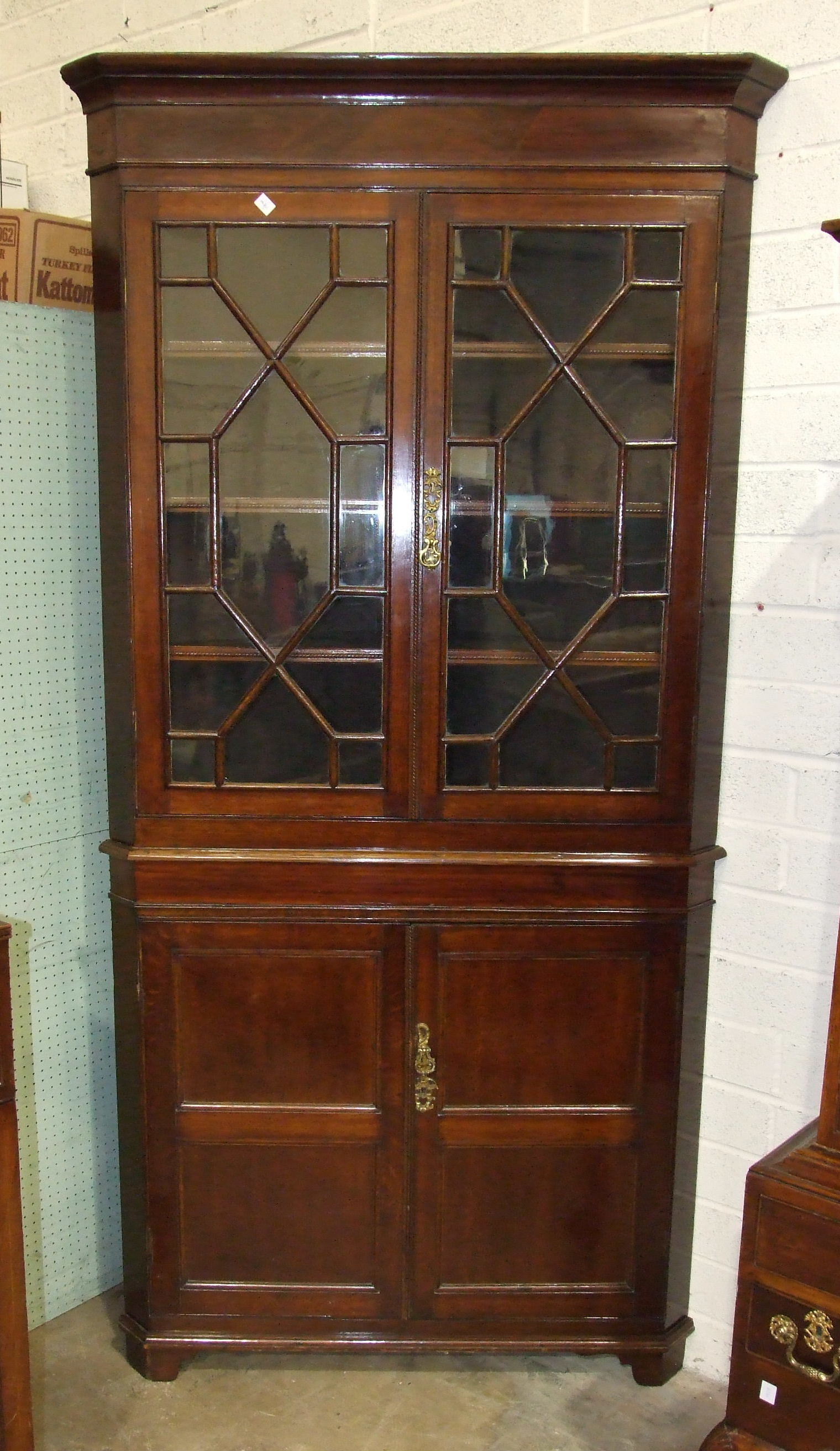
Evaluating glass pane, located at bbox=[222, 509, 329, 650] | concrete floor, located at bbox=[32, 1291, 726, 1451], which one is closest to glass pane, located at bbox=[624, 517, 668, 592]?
glass pane, located at bbox=[222, 509, 329, 650]

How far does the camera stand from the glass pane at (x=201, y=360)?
5.89 feet

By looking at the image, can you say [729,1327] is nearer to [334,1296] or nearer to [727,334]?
[334,1296]

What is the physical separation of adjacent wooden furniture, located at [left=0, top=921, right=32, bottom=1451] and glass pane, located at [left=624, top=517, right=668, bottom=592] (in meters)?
1.06

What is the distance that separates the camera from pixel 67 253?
216 centimetres

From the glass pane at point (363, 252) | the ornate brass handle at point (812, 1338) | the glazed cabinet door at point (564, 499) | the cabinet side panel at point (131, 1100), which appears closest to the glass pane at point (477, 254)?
the glazed cabinet door at point (564, 499)

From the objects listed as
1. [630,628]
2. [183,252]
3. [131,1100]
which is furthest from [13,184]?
[131,1100]

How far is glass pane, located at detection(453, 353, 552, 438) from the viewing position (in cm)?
179

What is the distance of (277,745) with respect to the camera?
189 centimetres

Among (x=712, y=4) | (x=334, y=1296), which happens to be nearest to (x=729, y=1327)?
(x=334, y=1296)

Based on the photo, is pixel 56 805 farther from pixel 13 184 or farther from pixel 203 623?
pixel 13 184

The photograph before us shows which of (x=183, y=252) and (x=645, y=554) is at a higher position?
(x=183, y=252)

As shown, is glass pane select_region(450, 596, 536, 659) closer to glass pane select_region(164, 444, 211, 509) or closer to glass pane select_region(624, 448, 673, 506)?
glass pane select_region(624, 448, 673, 506)

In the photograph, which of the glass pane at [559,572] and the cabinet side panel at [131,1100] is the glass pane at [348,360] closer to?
the glass pane at [559,572]

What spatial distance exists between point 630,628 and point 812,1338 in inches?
40.2
